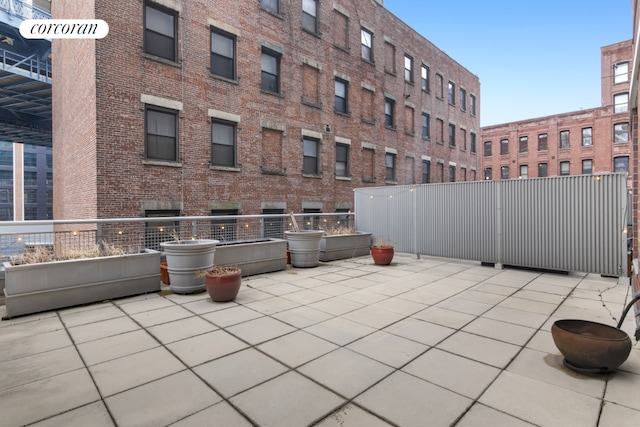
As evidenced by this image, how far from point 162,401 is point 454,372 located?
3022 mm

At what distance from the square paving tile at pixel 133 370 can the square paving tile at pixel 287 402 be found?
3.60ft

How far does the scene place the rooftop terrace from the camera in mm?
3006

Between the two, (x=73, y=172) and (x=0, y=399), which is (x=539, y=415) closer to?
(x=0, y=399)

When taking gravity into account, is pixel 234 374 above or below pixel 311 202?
below

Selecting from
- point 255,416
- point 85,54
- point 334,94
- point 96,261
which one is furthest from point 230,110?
point 255,416

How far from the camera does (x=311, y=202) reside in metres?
17.1

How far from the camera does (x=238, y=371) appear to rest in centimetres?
376

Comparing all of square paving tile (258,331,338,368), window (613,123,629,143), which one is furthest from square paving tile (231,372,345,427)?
Result: window (613,123,629,143)

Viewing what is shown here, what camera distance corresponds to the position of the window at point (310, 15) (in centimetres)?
1717

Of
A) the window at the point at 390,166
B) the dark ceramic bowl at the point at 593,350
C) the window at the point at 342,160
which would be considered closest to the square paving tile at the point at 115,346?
the dark ceramic bowl at the point at 593,350

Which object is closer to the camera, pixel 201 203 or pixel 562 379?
pixel 562 379

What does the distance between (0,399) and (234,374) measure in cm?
218

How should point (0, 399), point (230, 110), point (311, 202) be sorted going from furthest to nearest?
point (311, 202), point (230, 110), point (0, 399)

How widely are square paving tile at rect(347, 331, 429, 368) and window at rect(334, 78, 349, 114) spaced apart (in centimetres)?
1579
